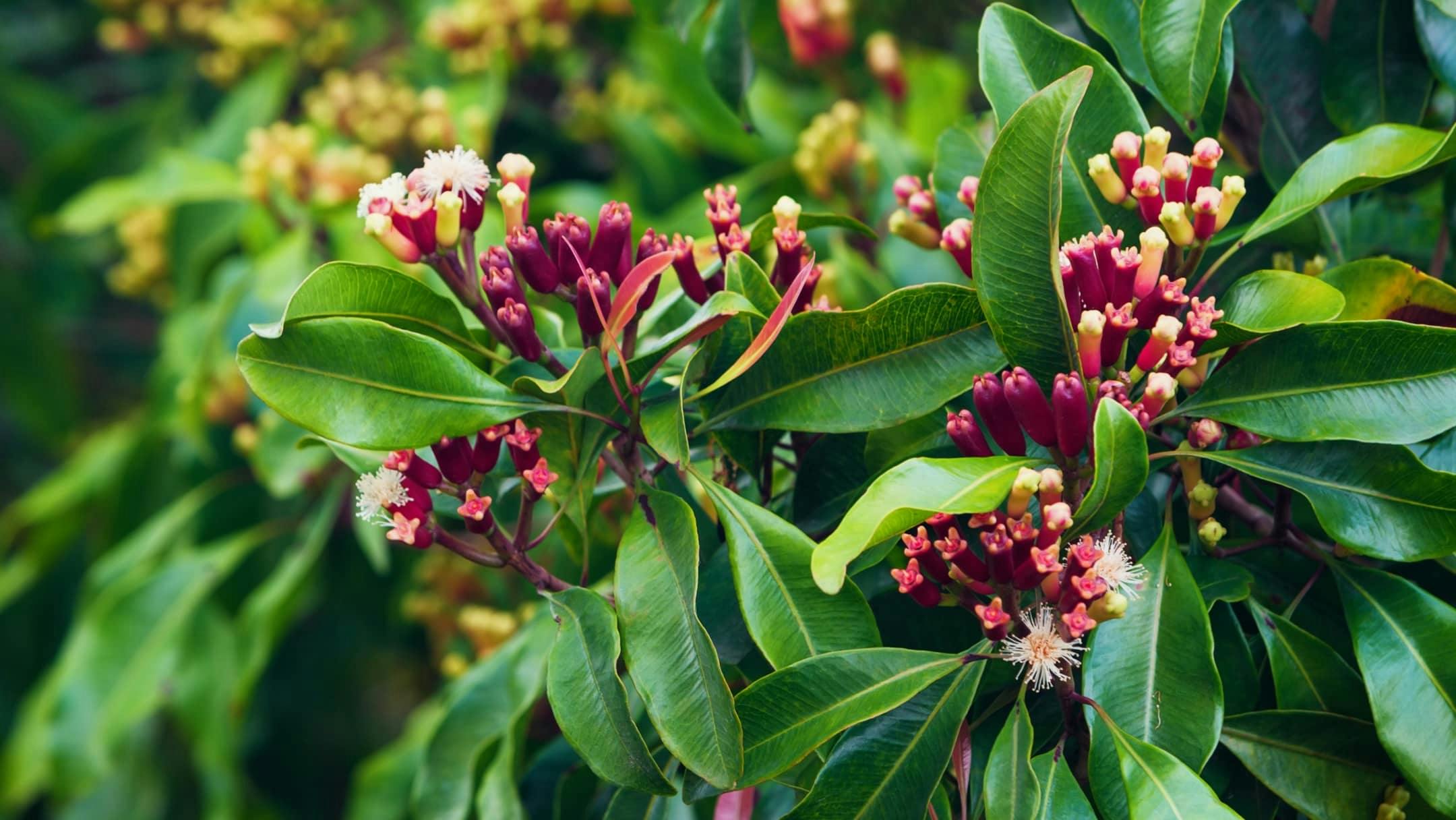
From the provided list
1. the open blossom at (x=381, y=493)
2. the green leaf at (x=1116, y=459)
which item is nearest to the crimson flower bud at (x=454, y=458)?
the open blossom at (x=381, y=493)

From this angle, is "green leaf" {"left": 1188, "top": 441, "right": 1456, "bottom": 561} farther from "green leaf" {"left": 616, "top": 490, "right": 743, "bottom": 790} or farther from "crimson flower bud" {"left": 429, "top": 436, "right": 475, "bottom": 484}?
"crimson flower bud" {"left": 429, "top": 436, "right": 475, "bottom": 484}

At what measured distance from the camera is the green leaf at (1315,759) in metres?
0.69

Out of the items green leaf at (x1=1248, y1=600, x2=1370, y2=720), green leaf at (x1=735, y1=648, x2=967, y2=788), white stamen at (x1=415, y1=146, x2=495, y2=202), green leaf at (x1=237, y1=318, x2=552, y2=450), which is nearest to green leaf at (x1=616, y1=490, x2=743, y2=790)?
green leaf at (x1=735, y1=648, x2=967, y2=788)

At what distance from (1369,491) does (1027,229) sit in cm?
25

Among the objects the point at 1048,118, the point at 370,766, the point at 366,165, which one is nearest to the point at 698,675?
the point at 1048,118

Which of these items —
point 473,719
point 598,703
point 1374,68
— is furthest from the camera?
point 473,719

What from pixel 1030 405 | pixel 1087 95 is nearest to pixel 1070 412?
pixel 1030 405

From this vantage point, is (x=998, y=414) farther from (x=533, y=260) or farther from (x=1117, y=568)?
(x=533, y=260)

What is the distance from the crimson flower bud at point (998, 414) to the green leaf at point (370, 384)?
28 cm

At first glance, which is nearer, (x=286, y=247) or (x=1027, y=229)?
(x=1027, y=229)

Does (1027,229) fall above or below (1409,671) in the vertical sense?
above

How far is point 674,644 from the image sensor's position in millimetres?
670

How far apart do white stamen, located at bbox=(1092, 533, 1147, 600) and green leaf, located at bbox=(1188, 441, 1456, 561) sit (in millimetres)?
73

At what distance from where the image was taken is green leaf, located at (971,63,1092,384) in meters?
0.63
